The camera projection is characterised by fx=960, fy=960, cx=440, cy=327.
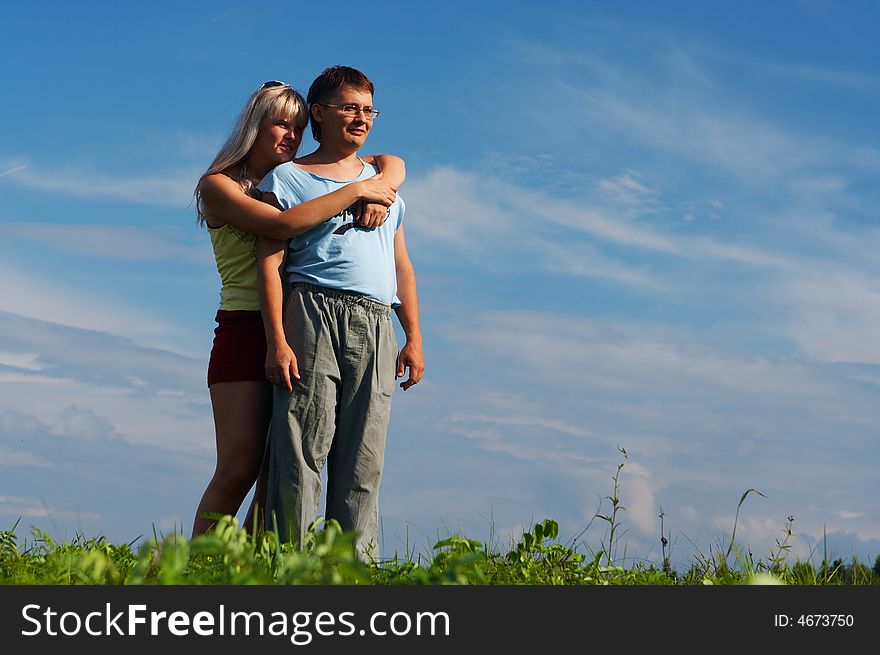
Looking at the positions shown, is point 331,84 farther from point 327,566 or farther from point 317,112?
point 327,566

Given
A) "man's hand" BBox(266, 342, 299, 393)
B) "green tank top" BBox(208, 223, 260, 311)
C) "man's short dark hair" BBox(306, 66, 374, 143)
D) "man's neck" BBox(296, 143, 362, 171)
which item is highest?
"man's short dark hair" BBox(306, 66, 374, 143)

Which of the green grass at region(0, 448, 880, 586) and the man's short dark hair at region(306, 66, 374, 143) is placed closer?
the green grass at region(0, 448, 880, 586)

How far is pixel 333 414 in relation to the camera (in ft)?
17.0

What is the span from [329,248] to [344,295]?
0.27m

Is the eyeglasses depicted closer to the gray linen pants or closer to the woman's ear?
the woman's ear

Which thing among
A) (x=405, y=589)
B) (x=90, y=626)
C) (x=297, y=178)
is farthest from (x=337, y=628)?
(x=297, y=178)

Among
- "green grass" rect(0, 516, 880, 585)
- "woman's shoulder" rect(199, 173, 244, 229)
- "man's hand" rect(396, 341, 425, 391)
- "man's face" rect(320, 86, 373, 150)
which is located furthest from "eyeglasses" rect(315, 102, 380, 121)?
"green grass" rect(0, 516, 880, 585)

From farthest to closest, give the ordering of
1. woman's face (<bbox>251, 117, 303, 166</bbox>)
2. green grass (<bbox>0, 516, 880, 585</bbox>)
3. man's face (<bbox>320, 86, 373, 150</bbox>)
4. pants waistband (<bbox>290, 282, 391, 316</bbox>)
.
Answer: woman's face (<bbox>251, 117, 303, 166</bbox>)
man's face (<bbox>320, 86, 373, 150</bbox>)
pants waistband (<bbox>290, 282, 391, 316</bbox>)
green grass (<bbox>0, 516, 880, 585</bbox>)

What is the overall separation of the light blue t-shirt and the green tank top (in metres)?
0.31

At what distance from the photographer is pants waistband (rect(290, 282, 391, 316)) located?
519cm

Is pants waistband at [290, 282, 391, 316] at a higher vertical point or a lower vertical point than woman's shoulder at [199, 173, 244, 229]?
lower

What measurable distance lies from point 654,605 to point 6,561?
3.38 metres

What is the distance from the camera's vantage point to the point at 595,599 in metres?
3.02

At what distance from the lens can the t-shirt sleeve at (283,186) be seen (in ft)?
17.0
